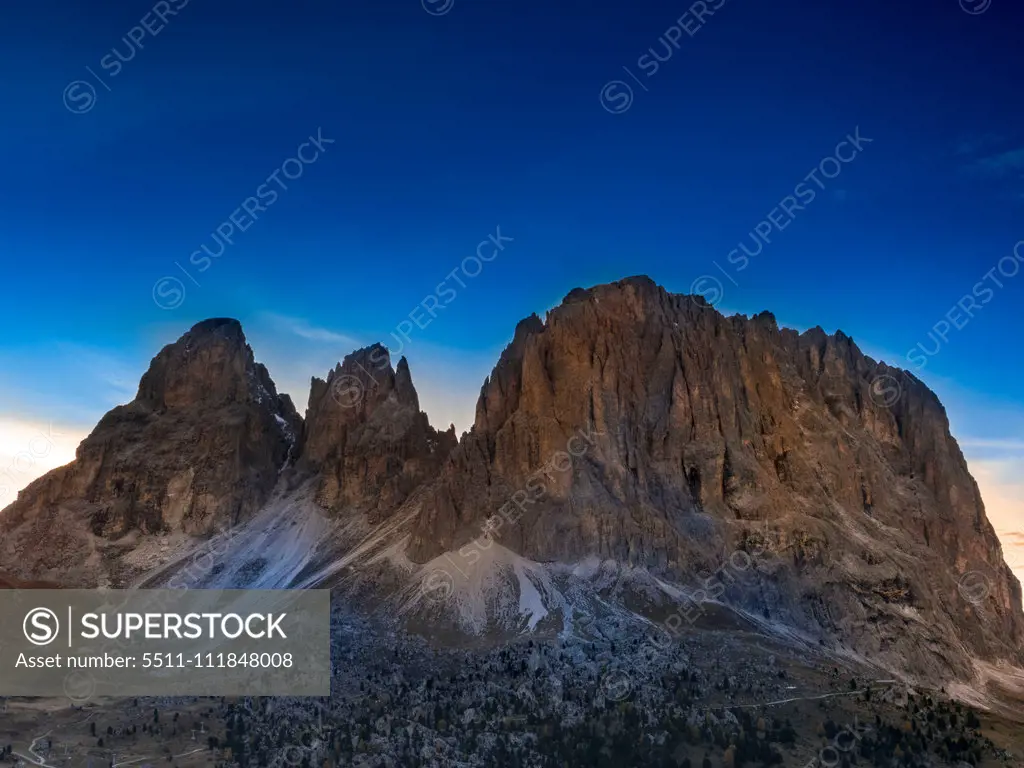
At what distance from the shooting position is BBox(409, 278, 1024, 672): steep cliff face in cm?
11494

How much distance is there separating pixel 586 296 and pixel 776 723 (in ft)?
254

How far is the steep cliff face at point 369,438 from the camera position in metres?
147

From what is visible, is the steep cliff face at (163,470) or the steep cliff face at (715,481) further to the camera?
the steep cliff face at (163,470)

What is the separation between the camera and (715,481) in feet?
409

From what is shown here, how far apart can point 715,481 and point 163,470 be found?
276 ft

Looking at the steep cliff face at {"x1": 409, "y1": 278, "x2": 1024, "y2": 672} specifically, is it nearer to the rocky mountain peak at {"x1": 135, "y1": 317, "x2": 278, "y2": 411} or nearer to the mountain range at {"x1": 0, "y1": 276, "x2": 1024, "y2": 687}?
the mountain range at {"x1": 0, "y1": 276, "x2": 1024, "y2": 687}

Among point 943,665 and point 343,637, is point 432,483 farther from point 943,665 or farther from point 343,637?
point 943,665

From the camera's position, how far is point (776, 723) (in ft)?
243

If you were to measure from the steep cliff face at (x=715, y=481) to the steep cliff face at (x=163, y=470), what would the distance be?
41327mm
